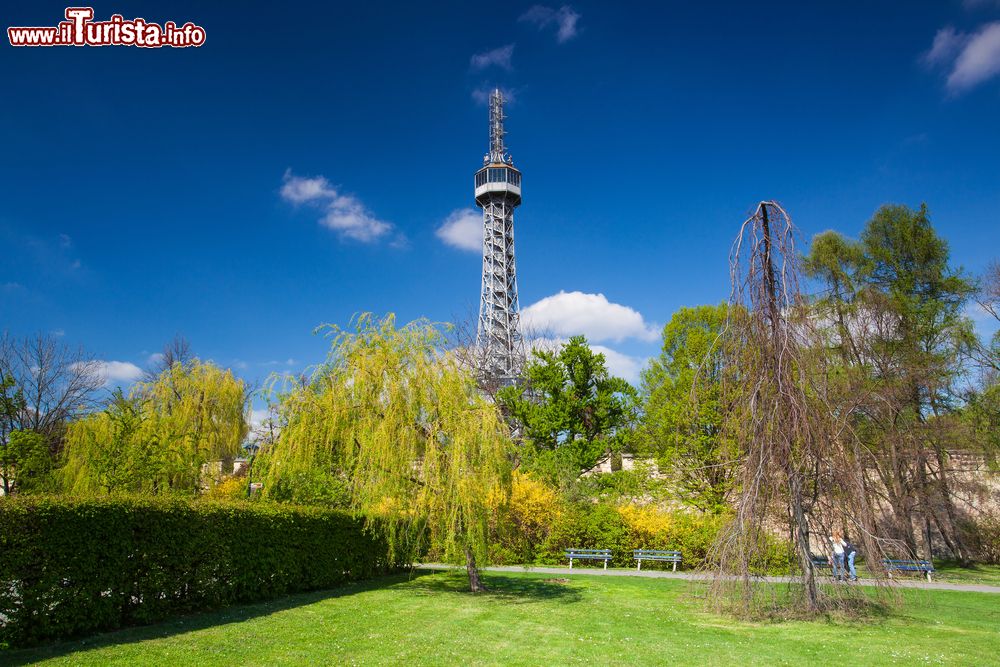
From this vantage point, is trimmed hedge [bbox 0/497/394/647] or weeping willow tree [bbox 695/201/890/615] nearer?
trimmed hedge [bbox 0/497/394/647]

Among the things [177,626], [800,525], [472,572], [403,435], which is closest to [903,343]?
[800,525]

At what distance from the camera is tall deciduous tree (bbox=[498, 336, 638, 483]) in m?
27.3

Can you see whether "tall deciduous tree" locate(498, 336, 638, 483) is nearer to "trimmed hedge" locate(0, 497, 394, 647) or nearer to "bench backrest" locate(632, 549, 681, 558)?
"bench backrest" locate(632, 549, 681, 558)

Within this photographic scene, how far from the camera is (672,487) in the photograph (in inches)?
875

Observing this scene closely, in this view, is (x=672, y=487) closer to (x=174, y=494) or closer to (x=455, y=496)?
(x=455, y=496)

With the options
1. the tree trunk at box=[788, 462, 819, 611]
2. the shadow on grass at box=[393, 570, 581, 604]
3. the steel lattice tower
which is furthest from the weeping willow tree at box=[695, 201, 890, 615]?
the steel lattice tower

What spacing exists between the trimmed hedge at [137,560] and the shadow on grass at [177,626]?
24cm

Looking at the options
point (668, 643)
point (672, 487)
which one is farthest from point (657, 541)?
point (668, 643)

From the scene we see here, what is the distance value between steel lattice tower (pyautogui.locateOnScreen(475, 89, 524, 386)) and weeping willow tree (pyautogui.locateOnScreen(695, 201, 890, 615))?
1734 inches

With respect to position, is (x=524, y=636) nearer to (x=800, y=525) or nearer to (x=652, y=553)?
(x=800, y=525)

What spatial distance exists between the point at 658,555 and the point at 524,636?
1188 centimetres

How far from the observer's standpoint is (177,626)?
9062 mm

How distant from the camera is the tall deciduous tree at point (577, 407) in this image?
2730 centimetres

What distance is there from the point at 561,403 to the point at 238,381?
14.4 m
